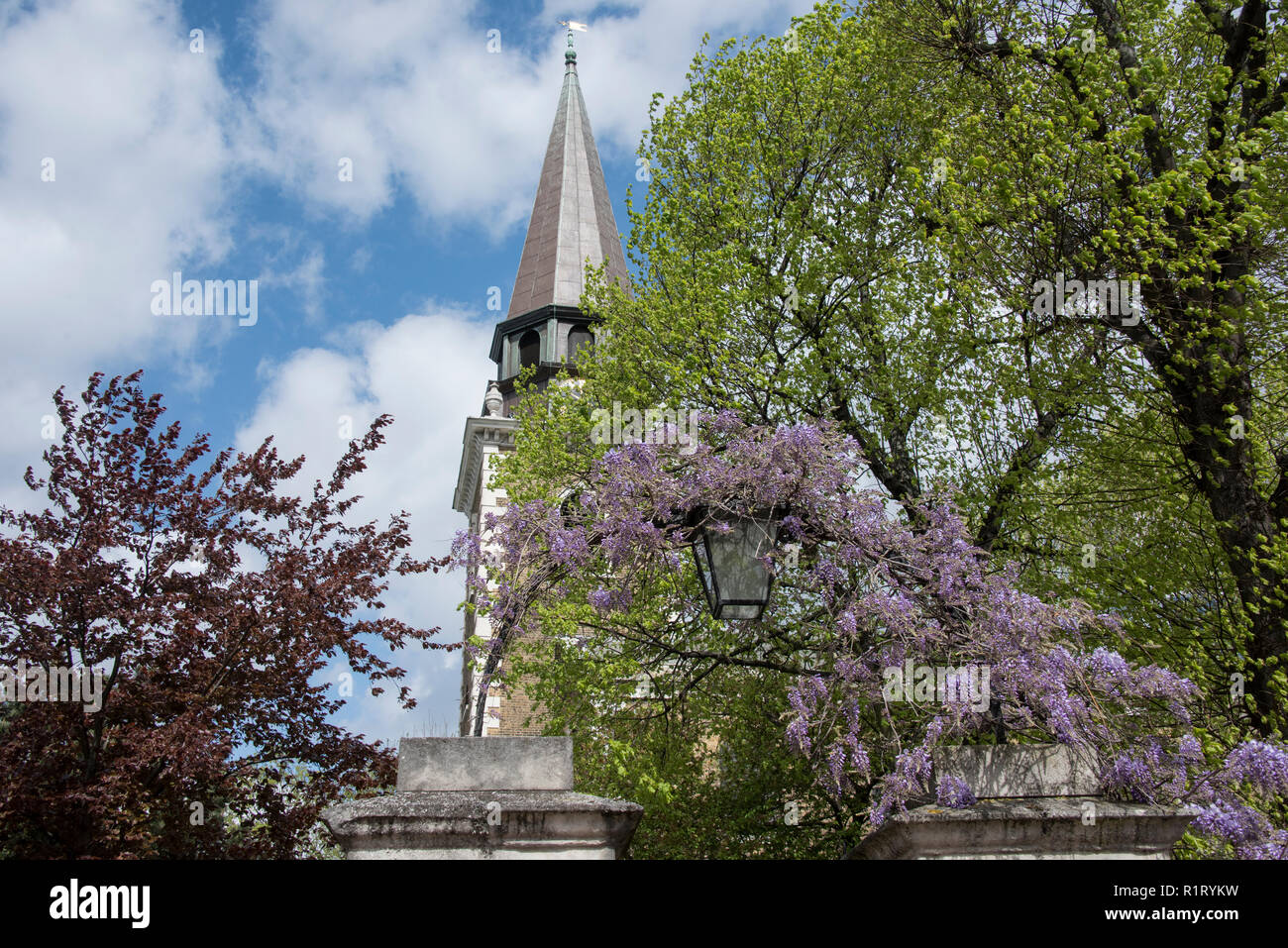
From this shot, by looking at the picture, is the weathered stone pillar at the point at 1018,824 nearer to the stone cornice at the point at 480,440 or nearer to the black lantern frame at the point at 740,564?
the black lantern frame at the point at 740,564

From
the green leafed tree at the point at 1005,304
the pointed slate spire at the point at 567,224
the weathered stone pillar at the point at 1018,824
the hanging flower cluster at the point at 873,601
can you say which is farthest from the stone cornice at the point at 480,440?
the weathered stone pillar at the point at 1018,824

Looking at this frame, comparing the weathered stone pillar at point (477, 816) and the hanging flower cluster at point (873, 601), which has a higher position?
the hanging flower cluster at point (873, 601)

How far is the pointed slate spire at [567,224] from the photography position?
38250 mm

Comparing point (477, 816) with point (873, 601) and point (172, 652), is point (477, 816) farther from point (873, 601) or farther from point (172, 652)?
point (172, 652)

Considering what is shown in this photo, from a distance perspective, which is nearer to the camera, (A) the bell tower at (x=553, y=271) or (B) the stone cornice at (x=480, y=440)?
(A) the bell tower at (x=553, y=271)

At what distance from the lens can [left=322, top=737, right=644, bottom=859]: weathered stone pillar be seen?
187 inches

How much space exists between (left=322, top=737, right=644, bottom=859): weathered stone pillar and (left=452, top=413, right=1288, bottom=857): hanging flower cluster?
668 mm

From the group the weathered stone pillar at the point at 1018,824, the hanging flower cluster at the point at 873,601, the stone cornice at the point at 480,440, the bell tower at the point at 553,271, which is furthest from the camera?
the stone cornice at the point at 480,440

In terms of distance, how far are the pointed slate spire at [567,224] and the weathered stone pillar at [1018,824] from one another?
32945 millimetres

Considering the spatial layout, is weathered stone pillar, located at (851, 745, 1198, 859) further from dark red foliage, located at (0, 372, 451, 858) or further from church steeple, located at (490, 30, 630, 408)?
church steeple, located at (490, 30, 630, 408)

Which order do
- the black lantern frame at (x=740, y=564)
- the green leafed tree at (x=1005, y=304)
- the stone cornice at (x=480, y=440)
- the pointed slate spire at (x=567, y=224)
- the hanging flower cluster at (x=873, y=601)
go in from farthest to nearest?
1. the stone cornice at (x=480, y=440)
2. the pointed slate spire at (x=567, y=224)
3. the green leafed tree at (x=1005, y=304)
4. the black lantern frame at (x=740, y=564)
5. the hanging flower cluster at (x=873, y=601)
